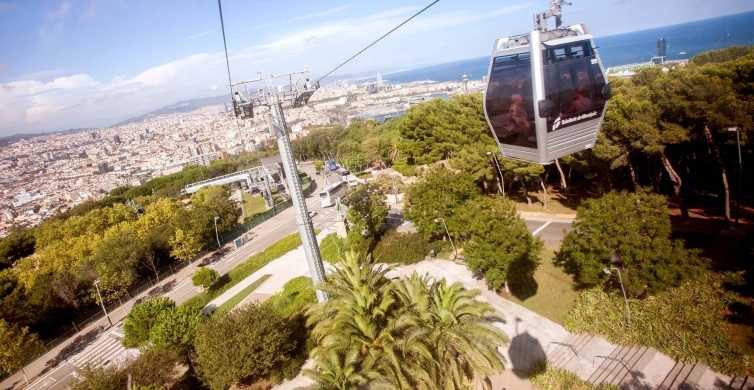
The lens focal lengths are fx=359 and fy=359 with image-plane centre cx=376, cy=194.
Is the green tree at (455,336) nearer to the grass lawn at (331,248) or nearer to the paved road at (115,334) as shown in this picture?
the paved road at (115,334)

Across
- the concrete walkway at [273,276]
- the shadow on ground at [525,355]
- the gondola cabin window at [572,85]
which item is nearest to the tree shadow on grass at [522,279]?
the shadow on ground at [525,355]

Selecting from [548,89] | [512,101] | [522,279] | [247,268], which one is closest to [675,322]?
[522,279]

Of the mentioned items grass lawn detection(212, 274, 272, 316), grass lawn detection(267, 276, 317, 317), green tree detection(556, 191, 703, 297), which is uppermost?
green tree detection(556, 191, 703, 297)

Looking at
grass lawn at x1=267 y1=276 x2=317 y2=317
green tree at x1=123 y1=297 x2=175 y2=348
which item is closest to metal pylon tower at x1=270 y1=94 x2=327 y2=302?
grass lawn at x1=267 y1=276 x2=317 y2=317

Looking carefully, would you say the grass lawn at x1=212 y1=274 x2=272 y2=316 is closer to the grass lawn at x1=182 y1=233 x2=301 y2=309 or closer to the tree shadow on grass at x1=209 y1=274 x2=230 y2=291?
the grass lawn at x1=182 y1=233 x2=301 y2=309

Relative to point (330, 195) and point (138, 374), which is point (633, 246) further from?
point (330, 195)
